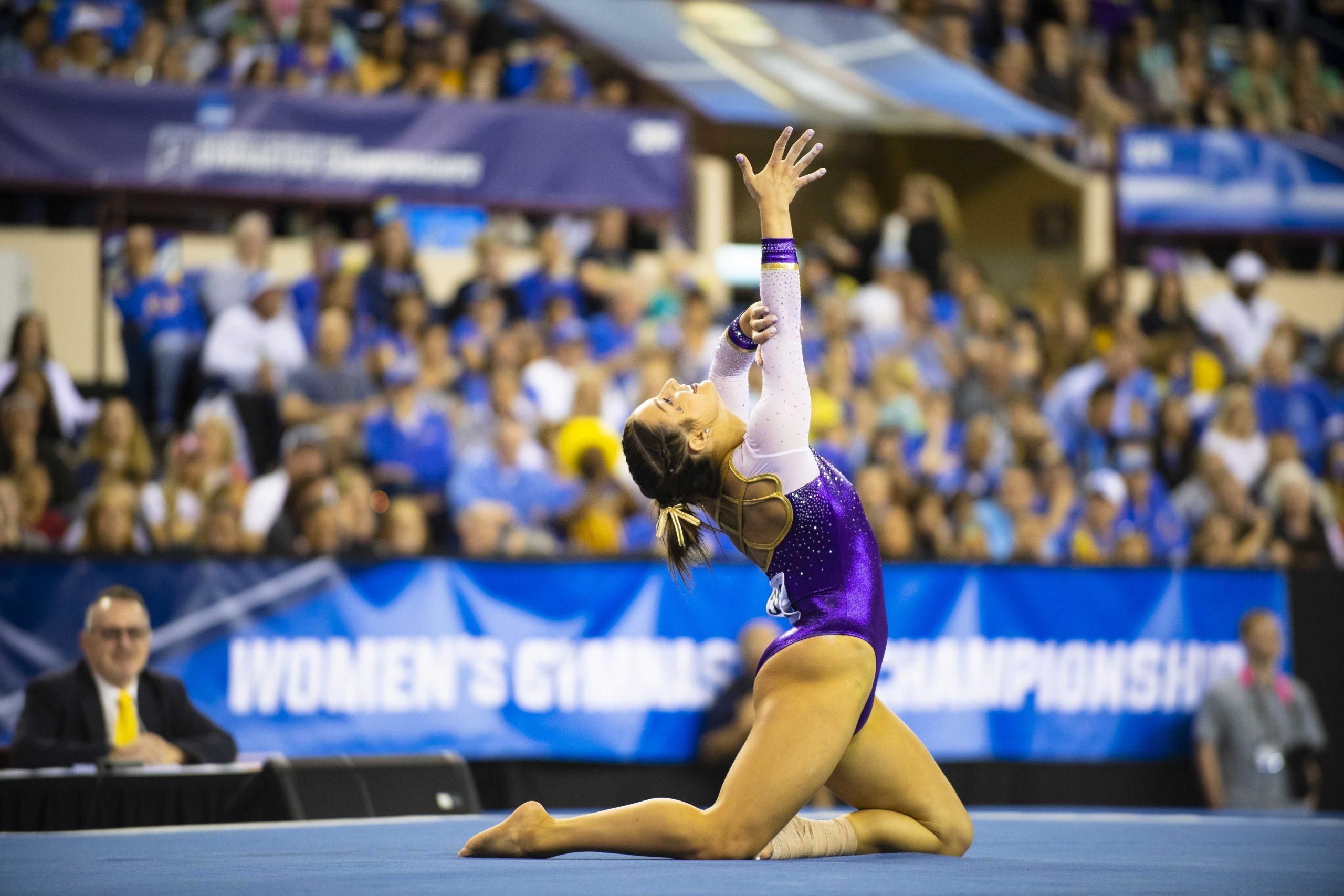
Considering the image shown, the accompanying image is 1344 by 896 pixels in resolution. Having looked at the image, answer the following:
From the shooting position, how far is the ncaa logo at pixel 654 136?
437 inches

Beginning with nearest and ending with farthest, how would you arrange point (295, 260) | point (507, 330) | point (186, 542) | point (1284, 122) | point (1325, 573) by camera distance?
point (186, 542) < point (1325, 573) < point (507, 330) < point (295, 260) < point (1284, 122)

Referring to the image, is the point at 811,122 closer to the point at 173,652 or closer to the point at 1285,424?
the point at 1285,424

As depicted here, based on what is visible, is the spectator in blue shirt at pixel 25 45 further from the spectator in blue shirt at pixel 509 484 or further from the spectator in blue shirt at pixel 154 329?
the spectator in blue shirt at pixel 509 484

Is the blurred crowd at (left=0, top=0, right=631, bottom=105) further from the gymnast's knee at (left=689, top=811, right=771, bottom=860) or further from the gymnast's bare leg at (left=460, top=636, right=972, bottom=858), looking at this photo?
the gymnast's knee at (left=689, top=811, right=771, bottom=860)

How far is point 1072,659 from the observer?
8.03m

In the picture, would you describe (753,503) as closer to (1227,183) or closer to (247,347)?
(247,347)

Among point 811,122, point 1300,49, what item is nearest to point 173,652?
point 811,122

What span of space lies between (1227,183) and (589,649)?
790 cm

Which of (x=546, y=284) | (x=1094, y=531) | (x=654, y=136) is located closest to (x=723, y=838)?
(x=1094, y=531)

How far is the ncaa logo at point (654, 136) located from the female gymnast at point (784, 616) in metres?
6.86

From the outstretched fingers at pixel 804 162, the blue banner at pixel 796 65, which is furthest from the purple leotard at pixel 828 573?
the blue banner at pixel 796 65

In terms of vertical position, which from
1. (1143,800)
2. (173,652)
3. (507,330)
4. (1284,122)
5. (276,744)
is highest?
(1284,122)

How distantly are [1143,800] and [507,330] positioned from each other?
4.84 metres

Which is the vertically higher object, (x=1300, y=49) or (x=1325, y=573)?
(x=1300, y=49)
